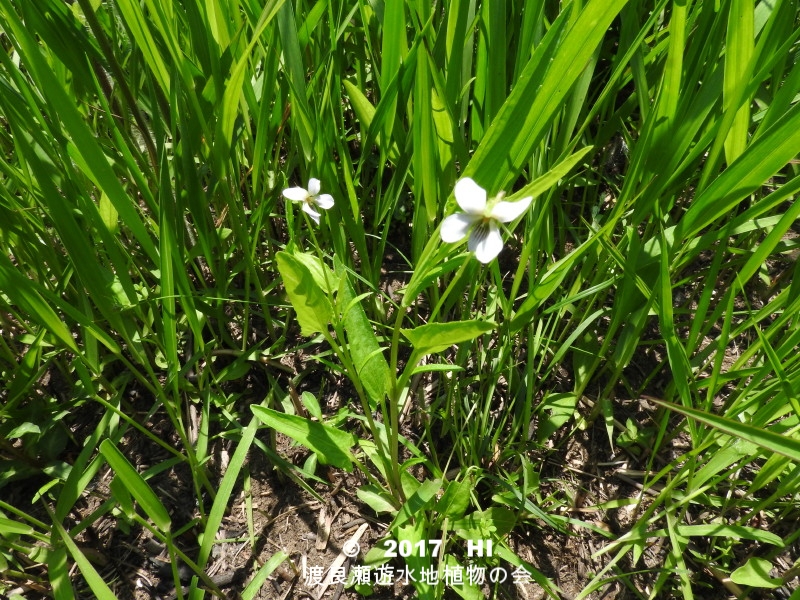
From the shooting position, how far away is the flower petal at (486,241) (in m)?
0.52

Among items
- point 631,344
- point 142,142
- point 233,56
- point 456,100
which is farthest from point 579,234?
point 142,142

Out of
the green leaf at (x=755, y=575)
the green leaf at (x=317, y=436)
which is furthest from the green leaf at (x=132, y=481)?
the green leaf at (x=755, y=575)

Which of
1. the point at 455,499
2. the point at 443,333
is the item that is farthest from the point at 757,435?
the point at 455,499

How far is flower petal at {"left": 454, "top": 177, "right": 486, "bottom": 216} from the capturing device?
550 mm

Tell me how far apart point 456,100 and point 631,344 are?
0.49 meters

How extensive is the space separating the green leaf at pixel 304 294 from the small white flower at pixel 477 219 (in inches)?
6.8

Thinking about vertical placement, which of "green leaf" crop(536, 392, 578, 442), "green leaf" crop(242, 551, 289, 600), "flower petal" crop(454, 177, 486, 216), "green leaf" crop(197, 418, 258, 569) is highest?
"green leaf" crop(536, 392, 578, 442)

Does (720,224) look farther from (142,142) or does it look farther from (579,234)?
(142,142)

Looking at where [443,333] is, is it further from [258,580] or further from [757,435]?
[258,580]

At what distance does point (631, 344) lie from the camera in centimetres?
Result: 99

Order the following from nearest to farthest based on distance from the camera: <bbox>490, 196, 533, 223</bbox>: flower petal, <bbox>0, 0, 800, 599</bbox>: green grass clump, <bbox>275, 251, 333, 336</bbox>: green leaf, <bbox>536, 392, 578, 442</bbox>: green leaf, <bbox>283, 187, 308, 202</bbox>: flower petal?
<bbox>490, 196, 533, 223</bbox>: flower petal < <bbox>275, 251, 333, 336</bbox>: green leaf < <bbox>0, 0, 800, 599</bbox>: green grass clump < <bbox>283, 187, 308, 202</bbox>: flower petal < <bbox>536, 392, 578, 442</bbox>: green leaf

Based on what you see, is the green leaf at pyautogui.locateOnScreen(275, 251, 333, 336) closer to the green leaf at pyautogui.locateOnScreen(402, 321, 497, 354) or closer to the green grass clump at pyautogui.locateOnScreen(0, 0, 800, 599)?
the green grass clump at pyautogui.locateOnScreen(0, 0, 800, 599)

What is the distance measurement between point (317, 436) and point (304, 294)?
23 centimetres

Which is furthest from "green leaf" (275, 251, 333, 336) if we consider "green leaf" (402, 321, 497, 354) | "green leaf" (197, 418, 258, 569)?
"green leaf" (197, 418, 258, 569)
